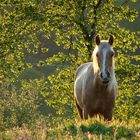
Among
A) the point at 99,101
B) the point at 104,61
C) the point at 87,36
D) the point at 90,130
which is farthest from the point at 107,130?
the point at 87,36

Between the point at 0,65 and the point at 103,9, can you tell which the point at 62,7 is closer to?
the point at 103,9

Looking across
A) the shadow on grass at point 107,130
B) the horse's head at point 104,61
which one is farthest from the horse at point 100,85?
the shadow on grass at point 107,130

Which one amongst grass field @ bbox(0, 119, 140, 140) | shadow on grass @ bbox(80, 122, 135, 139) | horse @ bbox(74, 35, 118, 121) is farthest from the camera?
horse @ bbox(74, 35, 118, 121)

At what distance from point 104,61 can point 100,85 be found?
1.72m

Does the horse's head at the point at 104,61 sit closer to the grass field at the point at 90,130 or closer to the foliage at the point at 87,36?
the grass field at the point at 90,130

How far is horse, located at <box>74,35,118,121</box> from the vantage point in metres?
16.5

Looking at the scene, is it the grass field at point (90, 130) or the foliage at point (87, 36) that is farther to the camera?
the foliage at point (87, 36)

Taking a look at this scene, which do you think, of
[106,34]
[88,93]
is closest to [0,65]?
[106,34]

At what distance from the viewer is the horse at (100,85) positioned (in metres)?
16.5

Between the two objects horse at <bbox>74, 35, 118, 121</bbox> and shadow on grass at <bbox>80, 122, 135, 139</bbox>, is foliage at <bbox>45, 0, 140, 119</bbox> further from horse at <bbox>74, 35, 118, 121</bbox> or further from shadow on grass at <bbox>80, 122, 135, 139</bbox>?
shadow on grass at <bbox>80, 122, 135, 139</bbox>

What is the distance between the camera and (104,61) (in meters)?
16.3

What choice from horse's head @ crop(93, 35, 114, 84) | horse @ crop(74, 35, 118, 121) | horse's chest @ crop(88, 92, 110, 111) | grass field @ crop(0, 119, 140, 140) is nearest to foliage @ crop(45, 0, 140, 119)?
horse @ crop(74, 35, 118, 121)

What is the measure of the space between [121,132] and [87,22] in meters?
23.1

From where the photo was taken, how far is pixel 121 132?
35.2ft
